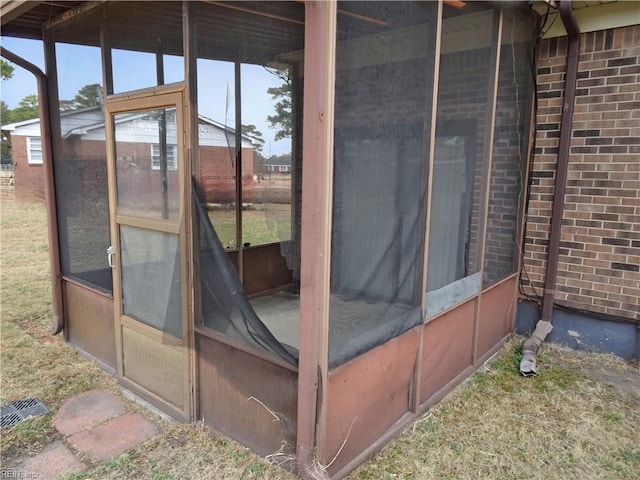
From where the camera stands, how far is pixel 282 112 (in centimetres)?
401

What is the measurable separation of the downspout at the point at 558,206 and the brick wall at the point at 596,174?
50 mm

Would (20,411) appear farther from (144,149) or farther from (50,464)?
(144,149)

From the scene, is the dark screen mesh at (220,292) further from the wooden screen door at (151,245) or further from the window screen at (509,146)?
the window screen at (509,146)

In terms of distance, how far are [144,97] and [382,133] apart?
1.47 meters

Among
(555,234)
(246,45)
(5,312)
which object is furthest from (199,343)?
(5,312)

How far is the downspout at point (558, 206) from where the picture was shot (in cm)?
338

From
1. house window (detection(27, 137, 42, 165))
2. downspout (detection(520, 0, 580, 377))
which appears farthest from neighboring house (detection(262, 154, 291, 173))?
house window (detection(27, 137, 42, 165))

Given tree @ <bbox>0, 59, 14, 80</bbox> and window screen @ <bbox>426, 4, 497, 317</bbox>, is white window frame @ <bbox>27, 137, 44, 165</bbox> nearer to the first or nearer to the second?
tree @ <bbox>0, 59, 14, 80</bbox>

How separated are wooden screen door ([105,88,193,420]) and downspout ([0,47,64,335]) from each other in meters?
1.06

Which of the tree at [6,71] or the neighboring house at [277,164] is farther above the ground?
the tree at [6,71]

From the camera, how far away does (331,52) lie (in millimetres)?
1729

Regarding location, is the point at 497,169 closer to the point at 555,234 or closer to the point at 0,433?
the point at 555,234

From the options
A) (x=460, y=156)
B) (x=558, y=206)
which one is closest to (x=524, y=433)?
(x=460, y=156)

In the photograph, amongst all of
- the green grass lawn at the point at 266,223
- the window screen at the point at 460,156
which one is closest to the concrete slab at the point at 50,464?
the green grass lawn at the point at 266,223
